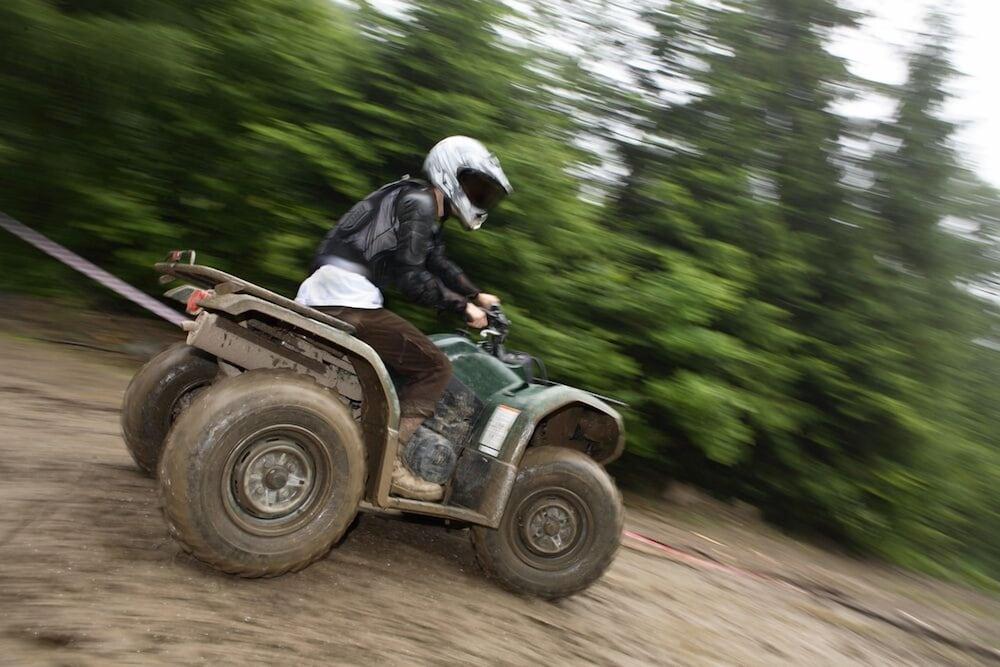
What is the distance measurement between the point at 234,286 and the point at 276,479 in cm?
85

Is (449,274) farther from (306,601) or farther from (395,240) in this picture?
(306,601)

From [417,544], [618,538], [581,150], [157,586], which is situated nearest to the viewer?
[157,586]

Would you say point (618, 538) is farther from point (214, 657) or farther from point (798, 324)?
point (798, 324)

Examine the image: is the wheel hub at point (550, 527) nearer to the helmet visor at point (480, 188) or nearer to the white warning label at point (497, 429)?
the white warning label at point (497, 429)

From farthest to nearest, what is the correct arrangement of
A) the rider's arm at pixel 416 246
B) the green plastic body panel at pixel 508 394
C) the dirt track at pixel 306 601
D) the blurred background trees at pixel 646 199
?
the blurred background trees at pixel 646 199 → the green plastic body panel at pixel 508 394 → the rider's arm at pixel 416 246 → the dirt track at pixel 306 601

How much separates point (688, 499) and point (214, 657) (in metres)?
7.23

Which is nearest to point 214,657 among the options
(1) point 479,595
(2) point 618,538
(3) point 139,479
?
(1) point 479,595

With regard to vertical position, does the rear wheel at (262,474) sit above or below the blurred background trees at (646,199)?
below

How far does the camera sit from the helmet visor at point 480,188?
421 centimetres

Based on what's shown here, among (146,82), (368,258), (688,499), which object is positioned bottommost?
(688,499)

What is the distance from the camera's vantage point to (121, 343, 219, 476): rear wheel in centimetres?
434

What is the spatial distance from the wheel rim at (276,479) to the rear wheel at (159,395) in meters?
1.04

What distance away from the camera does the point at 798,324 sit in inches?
365

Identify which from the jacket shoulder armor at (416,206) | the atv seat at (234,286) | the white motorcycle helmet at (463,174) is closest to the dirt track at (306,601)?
the atv seat at (234,286)
